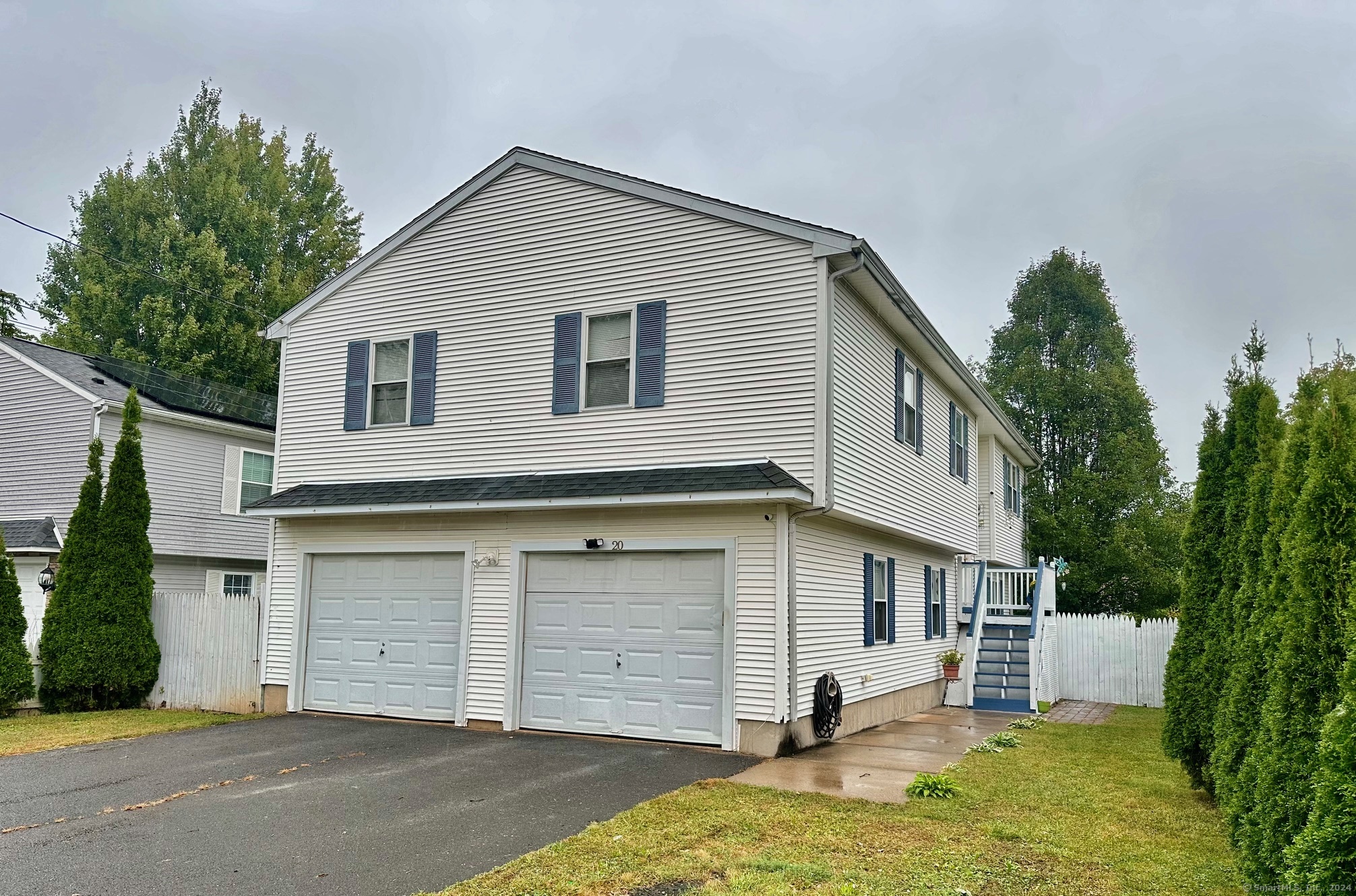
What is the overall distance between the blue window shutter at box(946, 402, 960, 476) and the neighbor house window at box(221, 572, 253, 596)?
14567mm

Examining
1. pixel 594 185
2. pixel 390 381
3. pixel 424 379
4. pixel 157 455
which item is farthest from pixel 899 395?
pixel 157 455

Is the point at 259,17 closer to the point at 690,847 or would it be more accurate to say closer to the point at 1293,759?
Answer: the point at 690,847

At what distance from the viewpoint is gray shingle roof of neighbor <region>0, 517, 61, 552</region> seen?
16484 mm

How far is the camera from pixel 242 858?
21.1 feet

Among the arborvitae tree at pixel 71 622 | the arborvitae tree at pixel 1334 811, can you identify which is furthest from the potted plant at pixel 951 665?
the arborvitae tree at pixel 71 622

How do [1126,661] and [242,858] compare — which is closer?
[242,858]

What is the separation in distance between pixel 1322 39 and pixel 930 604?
1170 cm

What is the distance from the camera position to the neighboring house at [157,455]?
17.4 meters

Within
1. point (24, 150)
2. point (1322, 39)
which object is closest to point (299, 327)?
point (1322, 39)

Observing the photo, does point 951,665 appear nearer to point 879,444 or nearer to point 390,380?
point 879,444

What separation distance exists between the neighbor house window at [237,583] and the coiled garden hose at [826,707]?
45.2 ft

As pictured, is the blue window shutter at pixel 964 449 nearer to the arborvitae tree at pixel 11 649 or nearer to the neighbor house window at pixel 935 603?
the neighbor house window at pixel 935 603

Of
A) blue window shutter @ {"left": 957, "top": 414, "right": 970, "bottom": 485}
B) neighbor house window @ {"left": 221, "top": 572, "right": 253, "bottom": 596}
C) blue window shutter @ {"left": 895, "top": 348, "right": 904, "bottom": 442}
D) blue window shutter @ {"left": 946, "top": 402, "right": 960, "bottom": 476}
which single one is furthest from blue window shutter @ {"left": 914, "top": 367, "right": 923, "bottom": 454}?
neighbor house window @ {"left": 221, "top": 572, "right": 253, "bottom": 596}

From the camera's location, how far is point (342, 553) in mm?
13430
